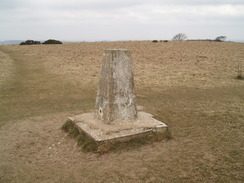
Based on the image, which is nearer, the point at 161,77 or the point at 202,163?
the point at 202,163

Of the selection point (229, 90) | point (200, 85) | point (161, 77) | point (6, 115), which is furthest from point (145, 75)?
point (6, 115)

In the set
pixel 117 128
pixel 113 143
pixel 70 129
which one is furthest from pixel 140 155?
pixel 70 129

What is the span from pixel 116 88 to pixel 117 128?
1.12 meters

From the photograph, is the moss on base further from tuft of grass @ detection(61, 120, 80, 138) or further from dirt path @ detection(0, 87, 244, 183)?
dirt path @ detection(0, 87, 244, 183)

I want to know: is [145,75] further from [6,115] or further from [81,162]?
[81,162]

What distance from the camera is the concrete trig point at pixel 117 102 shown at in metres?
6.59

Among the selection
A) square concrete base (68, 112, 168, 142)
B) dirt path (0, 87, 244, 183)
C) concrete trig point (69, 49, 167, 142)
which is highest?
concrete trig point (69, 49, 167, 142)

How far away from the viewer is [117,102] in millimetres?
6758

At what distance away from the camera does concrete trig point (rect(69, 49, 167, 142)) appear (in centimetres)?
659

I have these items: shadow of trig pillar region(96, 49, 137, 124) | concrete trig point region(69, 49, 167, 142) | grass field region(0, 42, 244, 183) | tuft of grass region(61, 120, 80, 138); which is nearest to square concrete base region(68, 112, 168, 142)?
concrete trig point region(69, 49, 167, 142)

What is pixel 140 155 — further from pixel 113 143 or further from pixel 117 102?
pixel 117 102

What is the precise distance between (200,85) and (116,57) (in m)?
8.69

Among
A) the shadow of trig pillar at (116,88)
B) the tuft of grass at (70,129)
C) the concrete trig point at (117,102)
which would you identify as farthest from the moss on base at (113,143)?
the shadow of trig pillar at (116,88)

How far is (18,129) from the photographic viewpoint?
774 cm
